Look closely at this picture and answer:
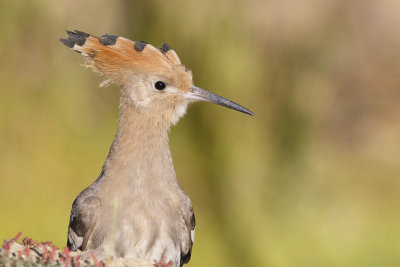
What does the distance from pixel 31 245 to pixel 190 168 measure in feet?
7.76

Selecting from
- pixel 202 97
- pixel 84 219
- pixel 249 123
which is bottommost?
pixel 84 219

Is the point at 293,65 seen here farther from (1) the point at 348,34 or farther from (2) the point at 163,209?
(2) the point at 163,209

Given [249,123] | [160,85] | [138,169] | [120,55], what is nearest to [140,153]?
[138,169]

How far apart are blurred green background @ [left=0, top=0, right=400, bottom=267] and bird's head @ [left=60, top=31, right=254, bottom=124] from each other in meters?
1.61

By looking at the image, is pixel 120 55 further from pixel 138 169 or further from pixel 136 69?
pixel 138 169

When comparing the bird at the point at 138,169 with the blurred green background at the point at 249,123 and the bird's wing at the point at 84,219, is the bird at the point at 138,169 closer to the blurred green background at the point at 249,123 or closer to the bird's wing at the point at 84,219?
the bird's wing at the point at 84,219

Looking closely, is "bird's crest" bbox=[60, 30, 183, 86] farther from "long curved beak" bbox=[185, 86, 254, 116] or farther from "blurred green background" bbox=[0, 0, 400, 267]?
"blurred green background" bbox=[0, 0, 400, 267]

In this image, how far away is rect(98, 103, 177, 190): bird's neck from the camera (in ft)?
9.11

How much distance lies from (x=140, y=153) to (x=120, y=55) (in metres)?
0.40

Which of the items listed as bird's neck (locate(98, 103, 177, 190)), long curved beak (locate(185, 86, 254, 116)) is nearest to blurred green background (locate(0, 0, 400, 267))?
long curved beak (locate(185, 86, 254, 116))

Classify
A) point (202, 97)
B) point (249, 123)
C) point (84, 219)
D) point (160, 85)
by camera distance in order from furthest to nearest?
1. point (249, 123)
2. point (202, 97)
3. point (160, 85)
4. point (84, 219)

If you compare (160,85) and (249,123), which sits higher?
(160,85)

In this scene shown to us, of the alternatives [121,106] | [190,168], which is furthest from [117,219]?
[190,168]

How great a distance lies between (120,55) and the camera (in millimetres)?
2848
